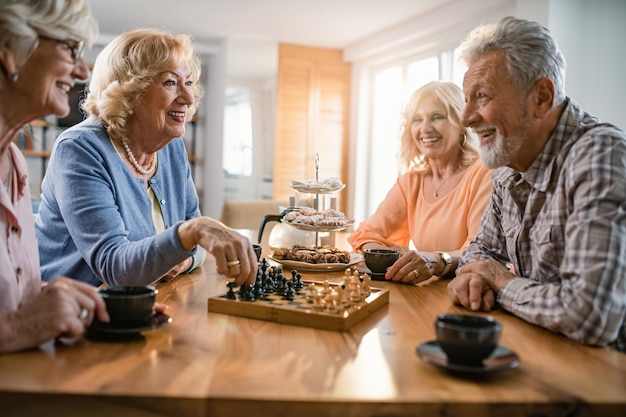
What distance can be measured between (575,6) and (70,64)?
4390 millimetres

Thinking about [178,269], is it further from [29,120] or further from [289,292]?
[29,120]

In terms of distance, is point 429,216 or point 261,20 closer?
point 429,216

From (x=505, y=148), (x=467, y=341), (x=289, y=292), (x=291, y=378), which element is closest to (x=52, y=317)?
(x=291, y=378)

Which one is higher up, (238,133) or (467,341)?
(238,133)

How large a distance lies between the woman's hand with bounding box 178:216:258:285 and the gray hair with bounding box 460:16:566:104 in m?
0.80

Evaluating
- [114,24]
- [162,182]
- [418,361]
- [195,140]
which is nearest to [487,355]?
[418,361]

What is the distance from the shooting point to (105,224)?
5.27 ft

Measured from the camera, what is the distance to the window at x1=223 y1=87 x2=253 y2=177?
7.99 metres

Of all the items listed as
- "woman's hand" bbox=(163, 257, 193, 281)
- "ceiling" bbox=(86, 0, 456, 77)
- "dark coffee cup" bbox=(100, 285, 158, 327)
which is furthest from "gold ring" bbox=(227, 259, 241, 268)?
"ceiling" bbox=(86, 0, 456, 77)

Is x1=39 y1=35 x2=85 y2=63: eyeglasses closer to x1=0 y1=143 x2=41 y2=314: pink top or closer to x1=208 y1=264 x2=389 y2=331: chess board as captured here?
x1=0 y1=143 x2=41 y2=314: pink top

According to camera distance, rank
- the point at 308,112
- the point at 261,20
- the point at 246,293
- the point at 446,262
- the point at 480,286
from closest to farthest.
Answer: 1. the point at 246,293
2. the point at 480,286
3. the point at 446,262
4. the point at 261,20
5. the point at 308,112

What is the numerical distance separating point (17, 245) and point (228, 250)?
1.43ft

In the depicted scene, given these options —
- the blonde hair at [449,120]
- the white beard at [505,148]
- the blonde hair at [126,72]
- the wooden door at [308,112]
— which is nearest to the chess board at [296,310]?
the white beard at [505,148]

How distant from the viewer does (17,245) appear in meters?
1.24
